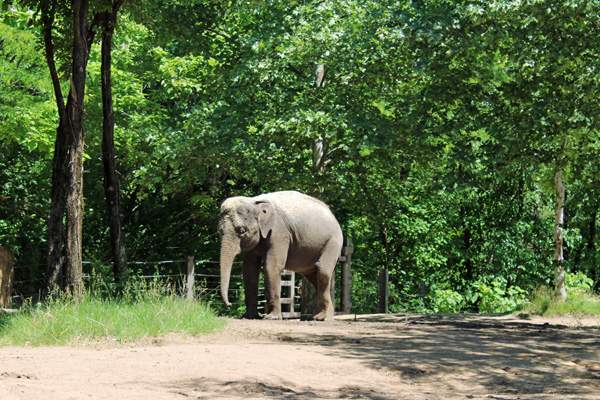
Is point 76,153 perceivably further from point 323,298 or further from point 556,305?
point 556,305

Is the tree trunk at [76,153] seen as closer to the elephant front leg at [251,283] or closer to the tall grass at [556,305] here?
the elephant front leg at [251,283]

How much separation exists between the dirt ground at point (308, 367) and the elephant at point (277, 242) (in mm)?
2199

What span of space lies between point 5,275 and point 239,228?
5.50m

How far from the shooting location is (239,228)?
1289cm

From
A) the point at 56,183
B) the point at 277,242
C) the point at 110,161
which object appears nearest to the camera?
the point at 56,183

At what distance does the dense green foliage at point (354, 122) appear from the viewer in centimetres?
1362

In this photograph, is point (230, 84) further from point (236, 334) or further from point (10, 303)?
point (236, 334)

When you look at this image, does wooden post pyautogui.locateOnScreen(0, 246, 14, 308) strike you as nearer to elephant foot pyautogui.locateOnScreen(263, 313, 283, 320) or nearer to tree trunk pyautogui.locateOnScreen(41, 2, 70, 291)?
tree trunk pyautogui.locateOnScreen(41, 2, 70, 291)

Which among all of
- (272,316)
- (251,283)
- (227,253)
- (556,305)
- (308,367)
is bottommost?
(308,367)

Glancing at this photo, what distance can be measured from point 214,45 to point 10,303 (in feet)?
26.9

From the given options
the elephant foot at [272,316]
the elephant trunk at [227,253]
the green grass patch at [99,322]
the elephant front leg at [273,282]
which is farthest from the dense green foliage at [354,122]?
the green grass patch at [99,322]

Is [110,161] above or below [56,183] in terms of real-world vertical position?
above

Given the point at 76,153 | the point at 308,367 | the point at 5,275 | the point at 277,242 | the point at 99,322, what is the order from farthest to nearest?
1. the point at 5,275
2. the point at 277,242
3. the point at 76,153
4. the point at 99,322
5. the point at 308,367

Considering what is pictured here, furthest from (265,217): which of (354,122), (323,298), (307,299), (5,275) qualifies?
(5,275)
